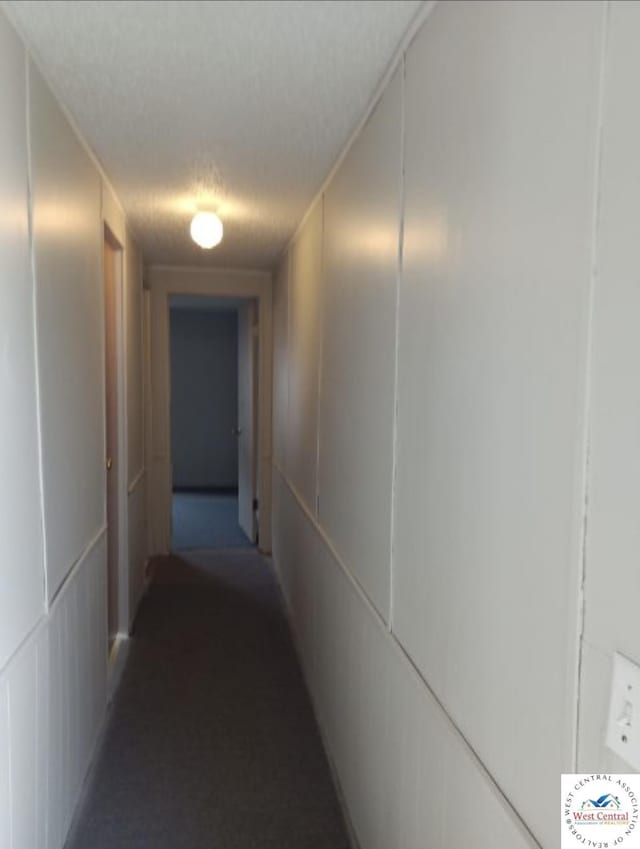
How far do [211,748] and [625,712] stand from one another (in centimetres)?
217

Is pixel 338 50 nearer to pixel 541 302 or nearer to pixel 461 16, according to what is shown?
pixel 461 16

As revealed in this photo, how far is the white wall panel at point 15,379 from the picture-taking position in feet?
4.44

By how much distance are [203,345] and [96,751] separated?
19.9ft

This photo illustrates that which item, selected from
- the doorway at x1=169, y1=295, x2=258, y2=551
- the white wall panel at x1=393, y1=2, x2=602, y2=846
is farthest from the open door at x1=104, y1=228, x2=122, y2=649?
the doorway at x1=169, y1=295, x2=258, y2=551

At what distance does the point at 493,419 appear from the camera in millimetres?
1038

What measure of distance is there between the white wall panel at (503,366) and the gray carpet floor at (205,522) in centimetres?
425

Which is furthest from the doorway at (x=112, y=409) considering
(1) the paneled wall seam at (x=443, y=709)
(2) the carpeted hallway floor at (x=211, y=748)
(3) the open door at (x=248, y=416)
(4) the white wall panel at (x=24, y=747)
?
(3) the open door at (x=248, y=416)

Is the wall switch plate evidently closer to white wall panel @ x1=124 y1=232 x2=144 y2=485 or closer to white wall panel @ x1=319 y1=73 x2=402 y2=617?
white wall panel @ x1=319 y1=73 x2=402 y2=617

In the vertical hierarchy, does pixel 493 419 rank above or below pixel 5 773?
above

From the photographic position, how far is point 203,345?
26.2 feet

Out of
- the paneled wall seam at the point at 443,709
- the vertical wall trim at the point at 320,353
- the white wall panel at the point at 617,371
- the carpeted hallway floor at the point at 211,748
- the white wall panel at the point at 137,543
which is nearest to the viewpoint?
the white wall panel at the point at 617,371

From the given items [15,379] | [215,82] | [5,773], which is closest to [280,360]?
[215,82]

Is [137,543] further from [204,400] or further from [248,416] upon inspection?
[204,400]

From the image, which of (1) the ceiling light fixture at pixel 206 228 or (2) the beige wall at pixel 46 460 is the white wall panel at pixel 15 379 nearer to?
(2) the beige wall at pixel 46 460
